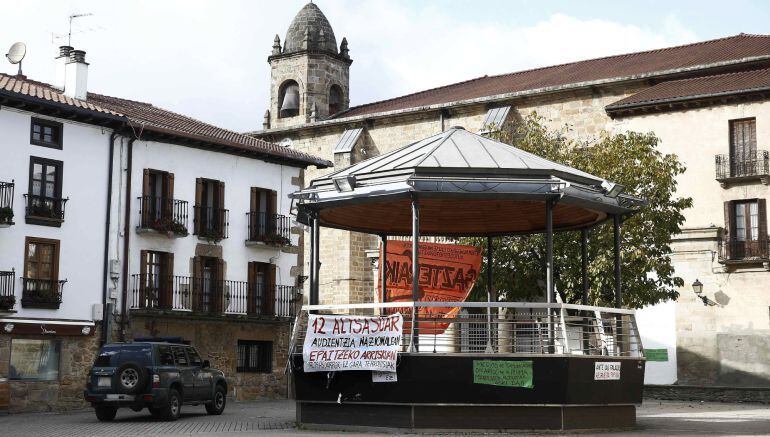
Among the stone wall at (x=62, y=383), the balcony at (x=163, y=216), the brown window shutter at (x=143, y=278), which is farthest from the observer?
the balcony at (x=163, y=216)

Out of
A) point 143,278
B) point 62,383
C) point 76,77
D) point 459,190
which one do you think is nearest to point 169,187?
point 143,278

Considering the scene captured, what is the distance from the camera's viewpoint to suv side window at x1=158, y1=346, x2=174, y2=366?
24.9 metres

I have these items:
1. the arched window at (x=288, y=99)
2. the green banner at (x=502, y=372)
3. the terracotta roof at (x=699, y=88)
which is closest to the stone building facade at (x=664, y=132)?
the terracotta roof at (x=699, y=88)

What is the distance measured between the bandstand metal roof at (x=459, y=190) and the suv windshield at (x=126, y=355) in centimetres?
511

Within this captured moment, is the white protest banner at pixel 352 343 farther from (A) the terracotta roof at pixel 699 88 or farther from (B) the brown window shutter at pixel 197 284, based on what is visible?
(A) the terracotta roof at pixel 699 88

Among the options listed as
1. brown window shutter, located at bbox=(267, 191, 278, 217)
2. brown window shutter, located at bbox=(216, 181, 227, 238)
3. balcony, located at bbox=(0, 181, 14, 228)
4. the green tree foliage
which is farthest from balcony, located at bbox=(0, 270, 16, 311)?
the green tree foliage

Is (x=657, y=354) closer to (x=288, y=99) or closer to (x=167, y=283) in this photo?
(x=167, y=283)

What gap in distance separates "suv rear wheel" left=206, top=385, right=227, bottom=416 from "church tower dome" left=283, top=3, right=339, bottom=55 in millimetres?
35827

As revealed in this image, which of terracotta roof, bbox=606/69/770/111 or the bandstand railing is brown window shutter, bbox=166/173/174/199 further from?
terracotta roof, bbox=606/69/770/111

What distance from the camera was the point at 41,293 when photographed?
100ft

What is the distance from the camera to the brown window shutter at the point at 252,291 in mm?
36969

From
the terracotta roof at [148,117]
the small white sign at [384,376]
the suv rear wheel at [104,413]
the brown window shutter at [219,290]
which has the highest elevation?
the terracotta roof at [148,117]

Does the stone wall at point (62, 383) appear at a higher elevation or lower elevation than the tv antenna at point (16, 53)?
lower

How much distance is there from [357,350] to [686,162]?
2396cm
